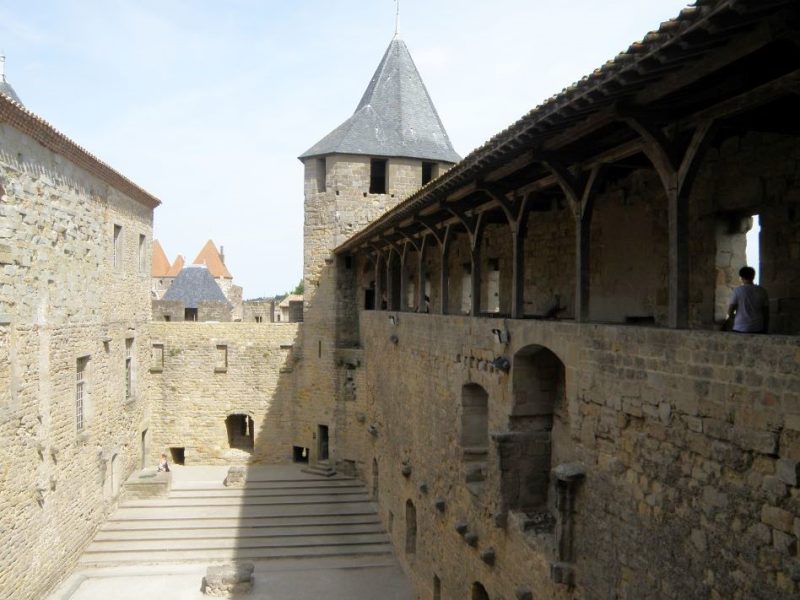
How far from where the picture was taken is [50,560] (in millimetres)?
13633

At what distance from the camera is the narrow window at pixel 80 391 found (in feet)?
50.3

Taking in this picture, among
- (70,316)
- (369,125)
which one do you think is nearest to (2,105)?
(70,316)

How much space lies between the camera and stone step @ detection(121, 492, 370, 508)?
18.7 m

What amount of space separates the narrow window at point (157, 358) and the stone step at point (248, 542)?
291 inches

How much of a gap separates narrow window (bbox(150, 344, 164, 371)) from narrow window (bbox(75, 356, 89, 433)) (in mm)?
7372

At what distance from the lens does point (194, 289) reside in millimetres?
31203

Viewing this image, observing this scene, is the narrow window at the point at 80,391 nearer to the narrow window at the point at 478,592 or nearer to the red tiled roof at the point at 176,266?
Answer: the narrow window at the point at 478,592

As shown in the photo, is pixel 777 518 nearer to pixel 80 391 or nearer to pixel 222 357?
pixel 80 391

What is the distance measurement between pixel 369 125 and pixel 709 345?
1984 cm

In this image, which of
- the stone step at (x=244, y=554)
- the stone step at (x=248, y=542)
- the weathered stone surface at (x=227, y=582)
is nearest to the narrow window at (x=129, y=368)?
the stone step at (x=248, y=542)

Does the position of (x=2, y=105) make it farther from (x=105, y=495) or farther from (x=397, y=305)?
(x=397, y=305)

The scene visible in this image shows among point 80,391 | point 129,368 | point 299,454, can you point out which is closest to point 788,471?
point 80,391

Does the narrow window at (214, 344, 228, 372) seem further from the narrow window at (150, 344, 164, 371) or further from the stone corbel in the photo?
the stone corbel

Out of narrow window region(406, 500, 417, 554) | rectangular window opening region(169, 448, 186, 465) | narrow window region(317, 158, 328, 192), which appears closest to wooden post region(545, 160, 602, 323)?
narrow window region(406, 500, 417, 554)
